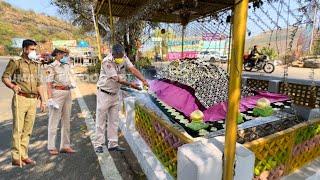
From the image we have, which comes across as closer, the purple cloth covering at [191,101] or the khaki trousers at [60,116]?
the purple cloth covering at [191,101]

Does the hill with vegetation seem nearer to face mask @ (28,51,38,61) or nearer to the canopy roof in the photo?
the canopy roof

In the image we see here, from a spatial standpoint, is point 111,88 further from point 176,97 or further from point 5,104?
point 5,104

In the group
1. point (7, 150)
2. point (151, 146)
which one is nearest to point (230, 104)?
point (151, 146)

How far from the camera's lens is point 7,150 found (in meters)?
4.89

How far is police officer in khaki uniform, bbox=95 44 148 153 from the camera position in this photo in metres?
4.45

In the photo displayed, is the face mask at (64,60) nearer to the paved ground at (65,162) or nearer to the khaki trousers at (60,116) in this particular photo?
the khaki trousers at (60,116)

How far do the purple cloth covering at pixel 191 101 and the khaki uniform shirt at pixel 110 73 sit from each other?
971 millimetres

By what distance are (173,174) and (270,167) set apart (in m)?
1.06

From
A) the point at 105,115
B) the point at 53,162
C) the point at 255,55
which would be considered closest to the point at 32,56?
the point at 105,115

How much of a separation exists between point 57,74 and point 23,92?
631 millimetres

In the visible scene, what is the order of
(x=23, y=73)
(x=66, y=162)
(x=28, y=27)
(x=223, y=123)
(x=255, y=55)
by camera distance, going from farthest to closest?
(x=28, y=27), (x=255, y=55), (x=66, y=162), (x=23, y=73), (x=223, y=123)

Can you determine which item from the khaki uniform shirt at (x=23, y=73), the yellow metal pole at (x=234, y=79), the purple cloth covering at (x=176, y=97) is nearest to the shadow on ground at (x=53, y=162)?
the khaki uniform shirt at (x=23, y=73)

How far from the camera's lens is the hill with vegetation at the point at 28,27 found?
57125mm

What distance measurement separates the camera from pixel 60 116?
481cm
